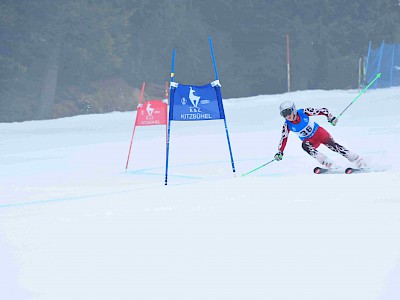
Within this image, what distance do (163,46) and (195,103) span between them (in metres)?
32.8

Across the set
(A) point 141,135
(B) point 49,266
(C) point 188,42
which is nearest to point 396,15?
(C) point 188,42

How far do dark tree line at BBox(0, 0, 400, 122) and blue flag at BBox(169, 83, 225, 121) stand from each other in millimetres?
23758

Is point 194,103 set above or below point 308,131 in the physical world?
above

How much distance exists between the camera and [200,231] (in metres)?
7.98

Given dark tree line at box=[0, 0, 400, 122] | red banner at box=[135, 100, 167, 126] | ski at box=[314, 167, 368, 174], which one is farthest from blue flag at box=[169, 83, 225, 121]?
dark tree line at box=[0, 0, 400, 122]

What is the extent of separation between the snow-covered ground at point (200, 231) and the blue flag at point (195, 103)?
1163 mm

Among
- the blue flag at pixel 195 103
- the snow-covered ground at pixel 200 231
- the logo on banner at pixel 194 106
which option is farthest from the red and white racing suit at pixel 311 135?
the logo on banner at pixel 194 106

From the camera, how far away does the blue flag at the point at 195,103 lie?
1265 centimetres

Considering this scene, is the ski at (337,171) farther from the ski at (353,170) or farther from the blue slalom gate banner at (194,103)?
the blue slalom gate banner at (194,103)

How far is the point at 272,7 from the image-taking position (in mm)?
47562

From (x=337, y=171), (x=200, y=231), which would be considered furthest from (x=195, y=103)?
(x=200, y=231)

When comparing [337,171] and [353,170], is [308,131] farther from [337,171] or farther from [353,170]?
[353,170]

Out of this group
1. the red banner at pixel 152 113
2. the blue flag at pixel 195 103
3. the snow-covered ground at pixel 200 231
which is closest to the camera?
the snow-covered ground at pixel 200 231

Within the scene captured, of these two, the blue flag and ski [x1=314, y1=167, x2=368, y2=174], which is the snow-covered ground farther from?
the blue flag
